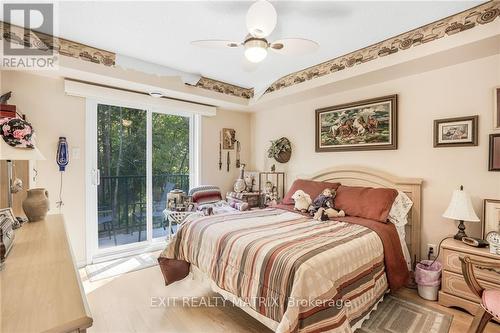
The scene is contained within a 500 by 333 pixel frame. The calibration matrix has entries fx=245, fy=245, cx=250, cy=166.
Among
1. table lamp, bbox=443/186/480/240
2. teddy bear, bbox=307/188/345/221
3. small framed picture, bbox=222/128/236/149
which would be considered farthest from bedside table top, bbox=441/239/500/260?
small framed picture, bbox=222/128/236/149

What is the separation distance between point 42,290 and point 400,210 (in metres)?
2.81

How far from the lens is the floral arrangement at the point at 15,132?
1333 mm

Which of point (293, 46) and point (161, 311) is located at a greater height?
point (293, 46)

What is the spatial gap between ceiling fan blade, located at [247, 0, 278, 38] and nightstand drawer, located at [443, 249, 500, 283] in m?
2.37

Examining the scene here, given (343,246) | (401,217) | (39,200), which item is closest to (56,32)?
(39,200)

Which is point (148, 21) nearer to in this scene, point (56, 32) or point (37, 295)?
point (56, 32)

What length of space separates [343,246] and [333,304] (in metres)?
0.45

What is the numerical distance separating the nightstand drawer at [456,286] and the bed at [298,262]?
0.31 metres

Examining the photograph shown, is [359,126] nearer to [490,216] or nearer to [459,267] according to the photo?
[490,216]

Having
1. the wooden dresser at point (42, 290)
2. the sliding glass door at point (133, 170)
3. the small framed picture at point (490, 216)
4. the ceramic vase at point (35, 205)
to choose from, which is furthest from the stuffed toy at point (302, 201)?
the ceramic vase at point (35, 205)

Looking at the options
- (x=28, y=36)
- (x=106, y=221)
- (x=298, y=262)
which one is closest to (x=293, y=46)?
(x=298, y=262)

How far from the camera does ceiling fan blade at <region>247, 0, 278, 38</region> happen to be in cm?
156

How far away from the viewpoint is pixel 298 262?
58.6 inches

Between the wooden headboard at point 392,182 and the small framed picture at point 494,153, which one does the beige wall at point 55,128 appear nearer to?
the wooden headboard at point 392,182
